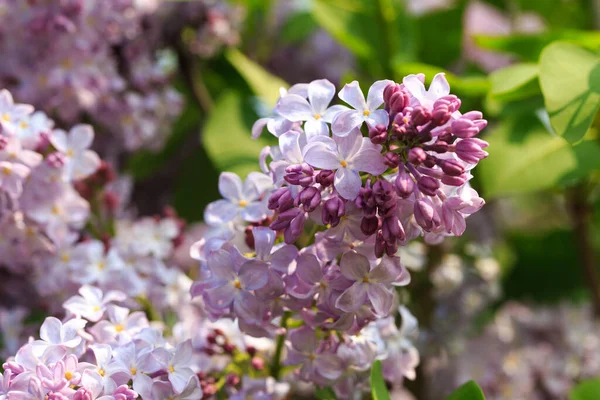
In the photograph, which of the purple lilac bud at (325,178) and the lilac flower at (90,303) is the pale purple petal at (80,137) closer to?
the lilac flower at (90,303)

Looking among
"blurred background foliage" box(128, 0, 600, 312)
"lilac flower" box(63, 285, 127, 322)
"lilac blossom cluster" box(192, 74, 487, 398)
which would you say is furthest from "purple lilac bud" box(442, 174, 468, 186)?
"lilac flower" box(63, 285, 127, 322)

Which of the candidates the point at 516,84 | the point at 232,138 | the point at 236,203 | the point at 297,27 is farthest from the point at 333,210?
the point at 297,27

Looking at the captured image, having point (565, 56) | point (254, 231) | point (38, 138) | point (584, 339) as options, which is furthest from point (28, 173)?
point (584, 339)

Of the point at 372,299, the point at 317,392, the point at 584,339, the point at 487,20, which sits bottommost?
the point at 584,339

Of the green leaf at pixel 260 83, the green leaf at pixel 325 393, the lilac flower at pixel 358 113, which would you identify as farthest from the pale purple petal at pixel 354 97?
the green leaf at pixel 260 83

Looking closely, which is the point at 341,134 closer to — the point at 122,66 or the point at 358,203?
the point at 358,203
